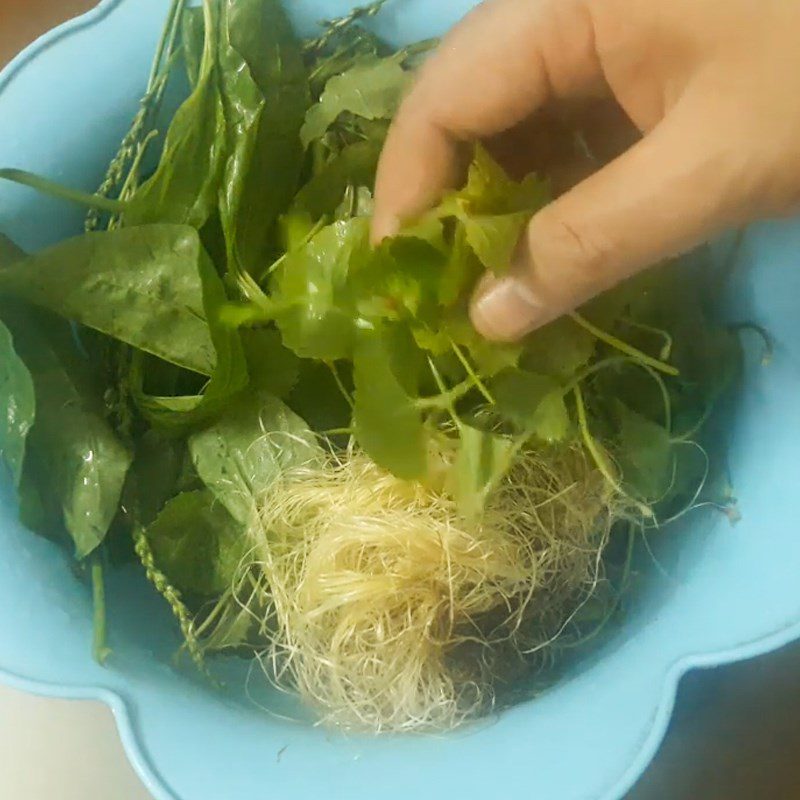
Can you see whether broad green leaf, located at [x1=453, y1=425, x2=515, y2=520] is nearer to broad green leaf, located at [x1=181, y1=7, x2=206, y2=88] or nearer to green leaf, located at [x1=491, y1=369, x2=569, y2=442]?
green leaf, located at [x1=491, y1=369, x2=569, y2=442]

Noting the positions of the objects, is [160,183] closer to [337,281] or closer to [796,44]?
[337,281]

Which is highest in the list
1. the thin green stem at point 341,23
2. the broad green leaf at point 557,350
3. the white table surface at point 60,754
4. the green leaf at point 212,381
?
the thin green stem at point 341,23

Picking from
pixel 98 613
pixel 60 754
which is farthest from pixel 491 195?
pixel 60 754

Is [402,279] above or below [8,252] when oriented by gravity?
below

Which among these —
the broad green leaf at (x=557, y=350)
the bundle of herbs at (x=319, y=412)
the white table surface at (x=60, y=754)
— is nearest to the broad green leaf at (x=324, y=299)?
the bundle of herbs at (x=319, y=412)

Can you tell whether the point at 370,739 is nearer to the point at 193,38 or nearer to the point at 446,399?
the point at 446,399

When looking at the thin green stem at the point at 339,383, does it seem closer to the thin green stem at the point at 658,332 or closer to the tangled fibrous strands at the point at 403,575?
the tangled fibrous strands at the point at 403,575

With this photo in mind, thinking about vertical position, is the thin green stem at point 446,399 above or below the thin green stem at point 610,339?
above

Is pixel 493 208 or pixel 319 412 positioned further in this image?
pixel 319 412
